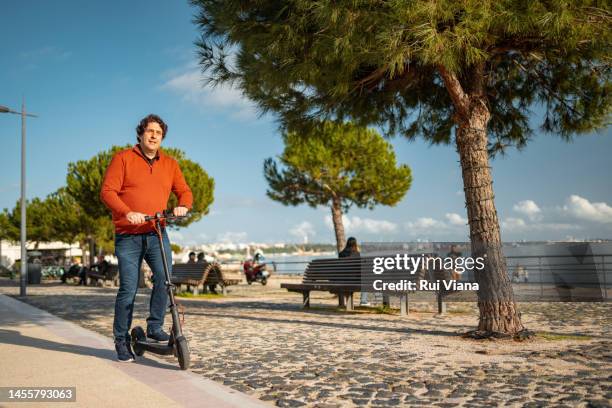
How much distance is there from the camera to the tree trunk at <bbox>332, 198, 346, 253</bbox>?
20.0 metres

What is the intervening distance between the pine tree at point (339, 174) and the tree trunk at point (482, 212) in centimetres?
1465

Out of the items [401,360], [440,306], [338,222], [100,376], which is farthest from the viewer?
[338,222]

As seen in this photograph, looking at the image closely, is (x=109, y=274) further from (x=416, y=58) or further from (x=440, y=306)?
(x=416, y=58)

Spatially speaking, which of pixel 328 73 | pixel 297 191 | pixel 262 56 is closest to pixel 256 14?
pixel 262 56

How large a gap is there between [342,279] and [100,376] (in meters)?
5.65

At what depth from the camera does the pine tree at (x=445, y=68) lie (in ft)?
16.8

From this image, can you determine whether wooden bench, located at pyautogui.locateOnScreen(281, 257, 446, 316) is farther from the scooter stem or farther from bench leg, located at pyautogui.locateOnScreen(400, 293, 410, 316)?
the scooter stem

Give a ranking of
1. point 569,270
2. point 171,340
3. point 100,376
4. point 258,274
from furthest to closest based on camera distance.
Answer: point 258,274 < point 569,270 < point 171,340 < point 100,376

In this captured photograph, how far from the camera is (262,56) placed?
6215 millimetres

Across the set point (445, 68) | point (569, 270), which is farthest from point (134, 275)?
point (569, 270)

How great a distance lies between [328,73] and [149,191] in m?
2.58

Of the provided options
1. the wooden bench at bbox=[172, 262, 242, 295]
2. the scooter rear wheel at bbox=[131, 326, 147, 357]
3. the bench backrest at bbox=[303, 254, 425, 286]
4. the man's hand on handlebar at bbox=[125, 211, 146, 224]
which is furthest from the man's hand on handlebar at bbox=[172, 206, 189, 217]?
the wooden bench at bbox=[172, 262, 242, 295]

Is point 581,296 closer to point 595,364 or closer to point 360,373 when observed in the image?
point 595,364

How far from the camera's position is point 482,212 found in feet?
19.7
